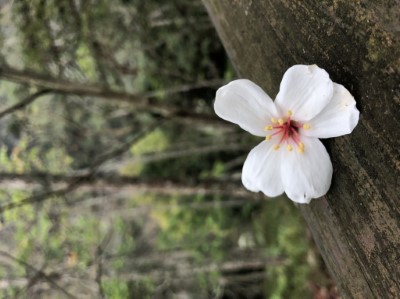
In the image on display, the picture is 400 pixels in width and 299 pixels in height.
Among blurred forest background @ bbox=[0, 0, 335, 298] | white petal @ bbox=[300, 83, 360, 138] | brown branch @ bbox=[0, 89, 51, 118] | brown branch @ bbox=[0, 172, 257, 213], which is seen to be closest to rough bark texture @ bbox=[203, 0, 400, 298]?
white petal @ bbox=[300, 83, 360, 138]

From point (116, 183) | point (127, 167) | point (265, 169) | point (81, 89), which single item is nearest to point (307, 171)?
point (265, 169)

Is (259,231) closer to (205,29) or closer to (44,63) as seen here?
(205,29)

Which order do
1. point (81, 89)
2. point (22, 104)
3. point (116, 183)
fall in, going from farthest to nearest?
point (116, 183), point (81, 89), point (22, 104)

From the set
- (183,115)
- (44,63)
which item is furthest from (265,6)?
(44,63)

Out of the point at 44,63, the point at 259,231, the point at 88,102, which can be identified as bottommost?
the point at 259,231

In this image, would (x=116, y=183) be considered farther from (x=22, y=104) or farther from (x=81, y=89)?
(x=22, y=104)

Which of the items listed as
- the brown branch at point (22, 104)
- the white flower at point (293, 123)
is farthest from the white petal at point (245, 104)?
the brown branch at point (22, 104)

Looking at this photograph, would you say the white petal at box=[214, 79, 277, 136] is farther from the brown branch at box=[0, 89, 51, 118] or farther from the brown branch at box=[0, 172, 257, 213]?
the brown branch at box=[0, 172, 257, 213]
